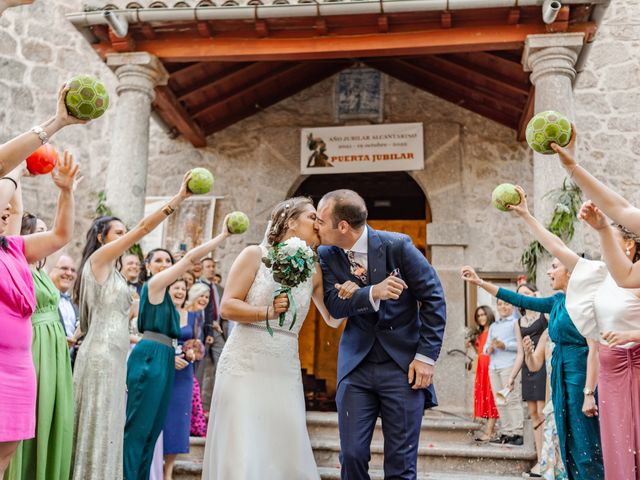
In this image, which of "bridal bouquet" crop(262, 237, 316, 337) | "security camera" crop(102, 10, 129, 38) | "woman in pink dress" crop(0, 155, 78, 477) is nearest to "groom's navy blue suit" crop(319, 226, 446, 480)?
"bridal bouquet" crop(262, 237, 316, 337)

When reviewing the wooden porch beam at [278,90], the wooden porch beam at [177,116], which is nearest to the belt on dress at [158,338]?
the wooden porch beam at [177,116]

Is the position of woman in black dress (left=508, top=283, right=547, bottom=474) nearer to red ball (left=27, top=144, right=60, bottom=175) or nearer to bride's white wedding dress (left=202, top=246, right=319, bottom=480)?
bride's white wedding dress (left=202, top=246, right=319, bottom=480)

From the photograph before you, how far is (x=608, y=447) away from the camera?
12.0 feet

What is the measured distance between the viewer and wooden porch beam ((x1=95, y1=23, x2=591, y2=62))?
6.79m

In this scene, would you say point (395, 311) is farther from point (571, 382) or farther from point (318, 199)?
point (318, 199)

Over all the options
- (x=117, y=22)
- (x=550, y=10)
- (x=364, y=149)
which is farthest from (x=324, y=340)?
(x=550, y=10)

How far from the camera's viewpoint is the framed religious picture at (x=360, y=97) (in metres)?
9.58

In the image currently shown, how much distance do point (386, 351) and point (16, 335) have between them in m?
1.80

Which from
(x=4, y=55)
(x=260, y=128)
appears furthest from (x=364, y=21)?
(x=4, y=55)

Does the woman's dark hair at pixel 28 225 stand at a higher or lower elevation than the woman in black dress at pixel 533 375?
higher

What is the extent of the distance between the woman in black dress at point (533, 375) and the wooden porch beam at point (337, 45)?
8.71ft

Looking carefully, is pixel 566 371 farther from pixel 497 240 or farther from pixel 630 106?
pixel 630 106

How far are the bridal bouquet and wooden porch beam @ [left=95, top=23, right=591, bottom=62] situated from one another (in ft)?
14.9

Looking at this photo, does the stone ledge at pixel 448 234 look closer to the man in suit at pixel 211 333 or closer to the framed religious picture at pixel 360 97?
the framed religious picture at pixel 360 97
